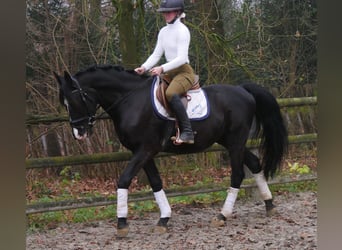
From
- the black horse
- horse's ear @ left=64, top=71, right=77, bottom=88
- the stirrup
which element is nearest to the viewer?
horse's ear @ left=64, top=71, right=77, bottom=88

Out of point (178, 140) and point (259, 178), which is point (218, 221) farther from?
point (178, 140)

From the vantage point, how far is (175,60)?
285 cm

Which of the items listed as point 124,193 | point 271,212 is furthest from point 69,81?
point 271,212

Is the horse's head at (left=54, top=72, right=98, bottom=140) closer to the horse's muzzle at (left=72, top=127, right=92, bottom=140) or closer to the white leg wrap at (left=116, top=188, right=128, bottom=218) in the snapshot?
the horse's muzzle at (left=72, top=127, right=92, bottom=140)

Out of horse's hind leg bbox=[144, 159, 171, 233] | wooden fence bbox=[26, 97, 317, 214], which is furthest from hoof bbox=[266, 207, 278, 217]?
horse's hind leg bbox=[144, 159, 171, 233]

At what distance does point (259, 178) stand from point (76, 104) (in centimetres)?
138

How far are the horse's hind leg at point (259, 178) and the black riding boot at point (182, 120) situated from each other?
583mm

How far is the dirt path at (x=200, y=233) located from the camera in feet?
9.42

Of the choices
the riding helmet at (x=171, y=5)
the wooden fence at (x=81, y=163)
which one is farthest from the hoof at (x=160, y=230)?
the riding helmet at (x=171, y=5)

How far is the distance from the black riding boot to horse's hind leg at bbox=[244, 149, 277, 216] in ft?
1.91

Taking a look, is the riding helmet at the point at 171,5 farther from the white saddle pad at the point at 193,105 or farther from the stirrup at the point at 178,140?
the stirrup at the point at 178,140

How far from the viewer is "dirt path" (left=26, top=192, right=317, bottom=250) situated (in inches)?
113

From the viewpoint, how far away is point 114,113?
300 centimetres
